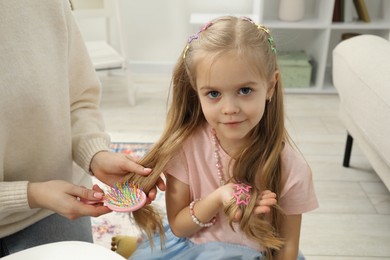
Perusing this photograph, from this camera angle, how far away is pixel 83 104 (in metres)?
1.15

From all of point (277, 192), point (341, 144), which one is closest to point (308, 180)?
point (277, 192)

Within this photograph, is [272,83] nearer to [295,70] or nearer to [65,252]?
[65,252]

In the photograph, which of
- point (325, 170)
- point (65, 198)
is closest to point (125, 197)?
point (65, 198)

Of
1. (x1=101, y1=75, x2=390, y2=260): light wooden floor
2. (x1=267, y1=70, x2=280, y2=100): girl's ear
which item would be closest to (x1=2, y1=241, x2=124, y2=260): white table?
(x1=267, y1=70, x2=280, y2=100): girl's ear

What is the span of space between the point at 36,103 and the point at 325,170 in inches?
54.5

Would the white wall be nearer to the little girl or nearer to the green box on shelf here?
the green box on shelf

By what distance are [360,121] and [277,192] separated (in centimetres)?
65

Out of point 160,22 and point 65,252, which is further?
point 160,22

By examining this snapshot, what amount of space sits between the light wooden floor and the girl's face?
0.84 metres

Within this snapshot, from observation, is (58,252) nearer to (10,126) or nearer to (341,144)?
(10,126)

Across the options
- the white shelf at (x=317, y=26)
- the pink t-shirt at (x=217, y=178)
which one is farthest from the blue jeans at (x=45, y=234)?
the white shelf at (x=317, y=26)

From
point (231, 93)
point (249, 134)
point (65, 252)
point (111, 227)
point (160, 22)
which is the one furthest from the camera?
point (160, 22)

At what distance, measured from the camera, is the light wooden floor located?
1.60 m

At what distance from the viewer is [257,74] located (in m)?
0.84
